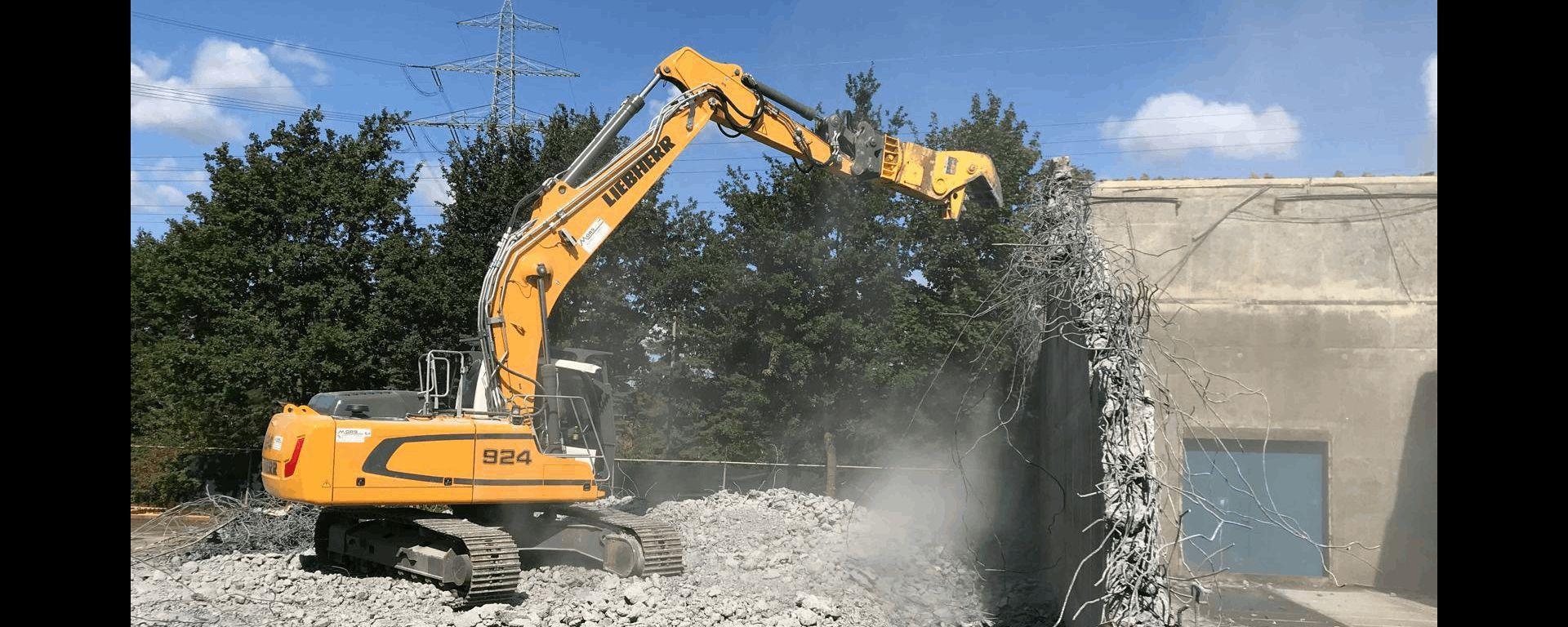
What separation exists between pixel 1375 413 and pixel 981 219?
10.1 metres

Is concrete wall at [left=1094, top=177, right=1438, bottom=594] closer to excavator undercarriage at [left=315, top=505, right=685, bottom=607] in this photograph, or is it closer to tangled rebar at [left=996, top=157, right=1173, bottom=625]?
tangled rebar at [left=996, top=157, right=1173, bottom=625]

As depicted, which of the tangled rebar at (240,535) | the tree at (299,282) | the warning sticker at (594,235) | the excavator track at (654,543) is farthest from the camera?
the tree at (299,282)

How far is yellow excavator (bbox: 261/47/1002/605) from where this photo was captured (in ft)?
29.8

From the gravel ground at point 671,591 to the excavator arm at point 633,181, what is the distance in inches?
76.2

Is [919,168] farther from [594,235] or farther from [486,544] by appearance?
[486,544]

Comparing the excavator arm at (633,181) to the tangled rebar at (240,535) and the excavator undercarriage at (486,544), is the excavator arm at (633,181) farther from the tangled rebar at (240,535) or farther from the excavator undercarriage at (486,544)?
the tangled rebar at (240,535)

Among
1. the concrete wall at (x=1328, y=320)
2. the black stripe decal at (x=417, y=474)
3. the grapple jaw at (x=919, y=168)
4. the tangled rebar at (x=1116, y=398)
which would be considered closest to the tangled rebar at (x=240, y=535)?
the black stripe decal at (x=417, y=474)

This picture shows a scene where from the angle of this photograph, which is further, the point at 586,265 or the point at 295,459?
the point at 586,265

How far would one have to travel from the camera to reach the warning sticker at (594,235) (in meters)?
11.0

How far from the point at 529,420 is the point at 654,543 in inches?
67.9

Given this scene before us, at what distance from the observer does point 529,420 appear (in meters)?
10.1

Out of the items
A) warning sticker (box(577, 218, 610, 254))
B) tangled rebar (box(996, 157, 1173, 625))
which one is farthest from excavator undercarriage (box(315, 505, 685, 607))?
tangled rebar (box(996, 157, 1173, 625))

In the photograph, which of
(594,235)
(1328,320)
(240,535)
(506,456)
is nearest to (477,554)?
(506,456)
